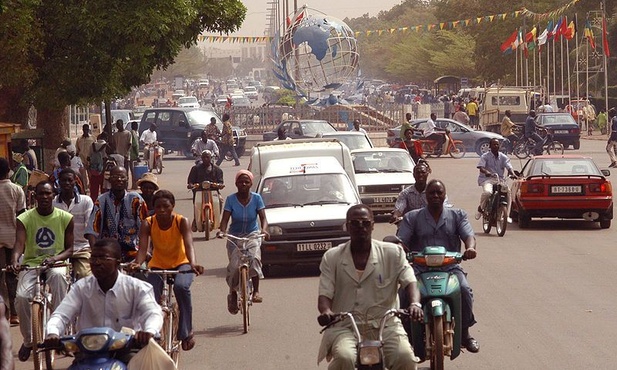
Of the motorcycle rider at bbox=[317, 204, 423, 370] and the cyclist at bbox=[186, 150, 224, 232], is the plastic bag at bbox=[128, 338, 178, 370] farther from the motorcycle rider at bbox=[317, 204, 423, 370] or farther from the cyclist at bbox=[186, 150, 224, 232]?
the cyclist at bbox=[186, 150, 224, 232]

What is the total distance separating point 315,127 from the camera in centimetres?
4331

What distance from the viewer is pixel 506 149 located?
44.6 metres

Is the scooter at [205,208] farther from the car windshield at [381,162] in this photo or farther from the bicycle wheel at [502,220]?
the bicycle wheel at [502,220]

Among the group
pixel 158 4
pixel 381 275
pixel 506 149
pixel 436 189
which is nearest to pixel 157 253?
pixel 436 189

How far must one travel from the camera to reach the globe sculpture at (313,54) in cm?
6812

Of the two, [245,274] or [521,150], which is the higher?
[521,150]

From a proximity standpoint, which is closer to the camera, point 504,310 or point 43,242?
point 43,242

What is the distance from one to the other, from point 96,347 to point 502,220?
15.5m

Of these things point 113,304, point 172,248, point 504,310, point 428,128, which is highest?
point 428,128

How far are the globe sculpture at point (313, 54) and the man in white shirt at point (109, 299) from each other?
2318 inches

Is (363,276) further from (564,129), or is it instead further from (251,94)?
(251,94)

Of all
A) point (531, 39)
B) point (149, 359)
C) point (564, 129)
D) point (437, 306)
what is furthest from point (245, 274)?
point (531, 39)

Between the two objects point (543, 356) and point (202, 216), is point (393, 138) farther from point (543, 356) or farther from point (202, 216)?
point (543, 356)

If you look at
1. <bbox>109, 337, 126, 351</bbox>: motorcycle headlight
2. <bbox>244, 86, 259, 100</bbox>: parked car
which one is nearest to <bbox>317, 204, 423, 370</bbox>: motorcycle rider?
<bbox>109, 337, 126, 351</bbox>: motorcycle headlight
